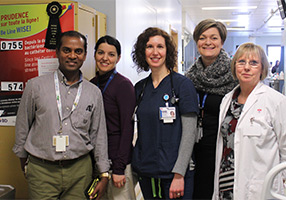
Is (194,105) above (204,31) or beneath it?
beneath

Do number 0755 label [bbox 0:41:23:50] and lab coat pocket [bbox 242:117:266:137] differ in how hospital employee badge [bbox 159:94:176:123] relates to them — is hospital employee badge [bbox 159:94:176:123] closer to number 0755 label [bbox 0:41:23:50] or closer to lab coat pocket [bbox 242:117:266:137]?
lab coat pocket [bbox 242:117:266:137]

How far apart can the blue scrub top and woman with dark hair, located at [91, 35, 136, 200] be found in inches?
4.7

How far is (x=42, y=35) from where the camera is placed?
228 cm

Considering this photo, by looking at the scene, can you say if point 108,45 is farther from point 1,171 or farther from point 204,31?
point 1,171

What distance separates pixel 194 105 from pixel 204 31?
60 centimetres

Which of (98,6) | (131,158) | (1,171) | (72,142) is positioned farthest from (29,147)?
(98,6)

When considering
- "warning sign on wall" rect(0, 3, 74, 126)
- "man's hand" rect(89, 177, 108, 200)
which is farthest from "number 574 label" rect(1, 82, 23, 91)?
"man's hand" rect(89, 177, 108, 200)

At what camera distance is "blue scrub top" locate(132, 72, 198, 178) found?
177cm

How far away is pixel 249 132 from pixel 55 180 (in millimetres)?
1176

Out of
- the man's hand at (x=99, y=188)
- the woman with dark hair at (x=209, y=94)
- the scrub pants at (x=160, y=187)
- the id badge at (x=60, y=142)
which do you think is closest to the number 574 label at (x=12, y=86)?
the id badge at (x=60, y=142)

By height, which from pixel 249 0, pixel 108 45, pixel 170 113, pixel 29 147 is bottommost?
pixel 29 147

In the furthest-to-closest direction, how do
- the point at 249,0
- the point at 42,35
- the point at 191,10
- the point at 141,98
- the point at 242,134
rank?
the point at 191,10 < the point at 249,0 < the point at 42,35 < the point at 141,98 < the point at 242,134

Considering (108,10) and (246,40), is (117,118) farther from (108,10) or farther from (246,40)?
(246,40)

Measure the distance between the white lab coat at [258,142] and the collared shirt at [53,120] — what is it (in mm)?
849
